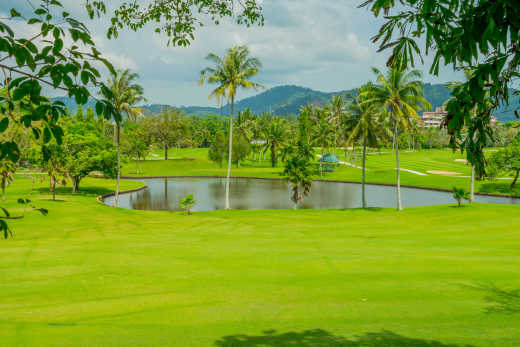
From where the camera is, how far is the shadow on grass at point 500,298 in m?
6.97

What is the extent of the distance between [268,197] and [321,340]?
4544cm

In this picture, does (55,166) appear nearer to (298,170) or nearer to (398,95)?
(298,170)

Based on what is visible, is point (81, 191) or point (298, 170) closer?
point (298, 170)

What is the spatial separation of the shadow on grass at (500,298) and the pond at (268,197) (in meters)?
34.5

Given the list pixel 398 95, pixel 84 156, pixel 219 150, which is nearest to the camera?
pixel 398 95

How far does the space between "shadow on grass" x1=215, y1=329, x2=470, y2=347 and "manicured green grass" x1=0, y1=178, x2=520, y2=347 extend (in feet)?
0.05

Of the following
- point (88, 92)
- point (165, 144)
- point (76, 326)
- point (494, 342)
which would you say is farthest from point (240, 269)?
point (165, 144)

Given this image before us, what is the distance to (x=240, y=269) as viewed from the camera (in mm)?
10383

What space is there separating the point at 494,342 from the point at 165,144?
109600 mm

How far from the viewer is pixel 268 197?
51062 mm

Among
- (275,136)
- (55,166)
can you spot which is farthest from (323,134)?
(55,166)

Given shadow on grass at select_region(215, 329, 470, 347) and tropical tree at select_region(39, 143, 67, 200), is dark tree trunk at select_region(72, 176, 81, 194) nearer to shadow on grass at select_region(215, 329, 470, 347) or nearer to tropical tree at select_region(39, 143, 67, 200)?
tropical tree at select_region(39, 143, 67, 200)

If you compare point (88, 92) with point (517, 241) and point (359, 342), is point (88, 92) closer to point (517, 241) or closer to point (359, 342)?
point (359, 342)

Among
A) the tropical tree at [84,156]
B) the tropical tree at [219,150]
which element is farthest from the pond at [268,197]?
the tropical tree at [219,150]
